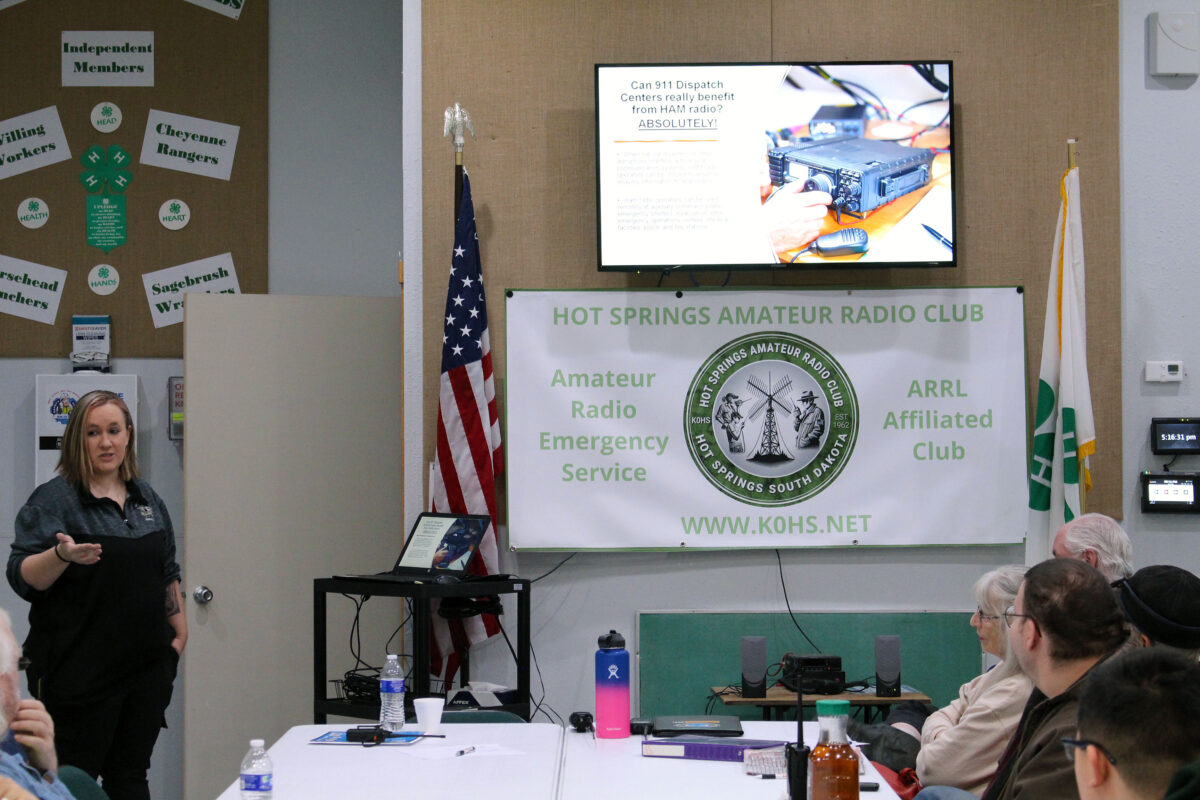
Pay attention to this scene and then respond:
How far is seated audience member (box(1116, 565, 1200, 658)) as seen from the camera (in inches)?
94.3

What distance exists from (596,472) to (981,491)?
4.73ft

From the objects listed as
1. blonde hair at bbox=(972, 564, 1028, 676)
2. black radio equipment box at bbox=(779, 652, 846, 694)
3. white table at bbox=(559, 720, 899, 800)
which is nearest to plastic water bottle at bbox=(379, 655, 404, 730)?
white table at bbox=(559, 720, 899, 800)

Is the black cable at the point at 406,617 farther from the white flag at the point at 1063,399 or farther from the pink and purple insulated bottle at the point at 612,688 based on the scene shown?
the white flag at the point at 1063,399

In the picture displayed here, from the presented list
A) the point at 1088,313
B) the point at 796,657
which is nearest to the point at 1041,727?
the point at 796,657

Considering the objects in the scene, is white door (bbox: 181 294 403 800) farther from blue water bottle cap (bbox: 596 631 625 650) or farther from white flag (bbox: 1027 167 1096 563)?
white flag (bbox: 1027 167 1096 563)

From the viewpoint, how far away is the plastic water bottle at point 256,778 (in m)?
2.23

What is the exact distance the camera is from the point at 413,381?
4250 mm

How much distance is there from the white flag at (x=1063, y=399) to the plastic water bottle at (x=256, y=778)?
9.64ft

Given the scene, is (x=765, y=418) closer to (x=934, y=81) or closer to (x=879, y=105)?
(x=879, y=105)

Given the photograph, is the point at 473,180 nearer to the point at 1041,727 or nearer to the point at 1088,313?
the point at 1088,313

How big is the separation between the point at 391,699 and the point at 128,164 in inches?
128

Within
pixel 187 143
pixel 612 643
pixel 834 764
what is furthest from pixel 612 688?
pixel 187 143

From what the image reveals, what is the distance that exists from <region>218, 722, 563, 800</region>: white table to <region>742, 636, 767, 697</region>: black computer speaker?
112 centimetres

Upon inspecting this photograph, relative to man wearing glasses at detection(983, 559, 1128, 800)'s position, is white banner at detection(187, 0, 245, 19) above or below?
above
